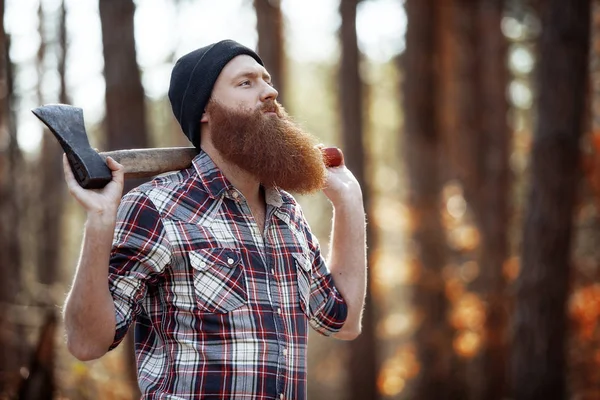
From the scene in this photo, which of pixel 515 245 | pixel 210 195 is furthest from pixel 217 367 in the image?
pixel 515 245

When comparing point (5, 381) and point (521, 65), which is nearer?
point (5, 381)

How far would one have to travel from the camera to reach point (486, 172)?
1478 cm

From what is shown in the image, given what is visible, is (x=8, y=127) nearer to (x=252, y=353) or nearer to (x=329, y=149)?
(x=329, y=149)

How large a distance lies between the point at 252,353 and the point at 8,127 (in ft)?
30.4

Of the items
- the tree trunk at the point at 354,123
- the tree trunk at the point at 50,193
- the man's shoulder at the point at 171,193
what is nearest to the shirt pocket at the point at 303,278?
the man's shoulder at the point at 171,193

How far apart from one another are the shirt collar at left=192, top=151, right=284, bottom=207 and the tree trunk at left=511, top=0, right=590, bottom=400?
21.4 feet

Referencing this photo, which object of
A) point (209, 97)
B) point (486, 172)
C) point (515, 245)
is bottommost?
point (515, 245)

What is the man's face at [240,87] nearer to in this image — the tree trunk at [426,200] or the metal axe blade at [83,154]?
the metal axe blade at [83,154]

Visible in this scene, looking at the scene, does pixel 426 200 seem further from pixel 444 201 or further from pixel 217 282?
pixel 217 282

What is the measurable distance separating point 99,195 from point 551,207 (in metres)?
7.37

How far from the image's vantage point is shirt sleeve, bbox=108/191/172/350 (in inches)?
105

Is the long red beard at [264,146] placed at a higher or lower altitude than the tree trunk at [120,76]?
lower

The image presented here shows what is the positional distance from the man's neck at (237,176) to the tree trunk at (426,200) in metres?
11.0

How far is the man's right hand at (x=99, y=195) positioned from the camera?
2.56m
